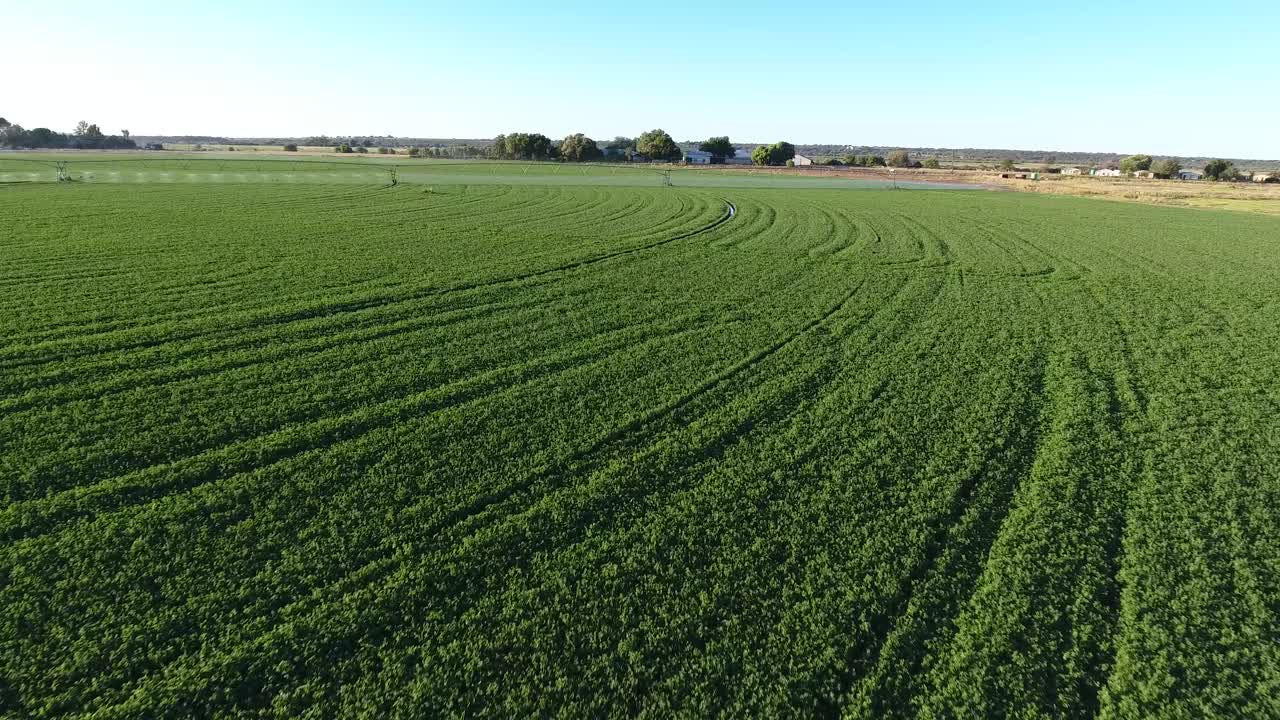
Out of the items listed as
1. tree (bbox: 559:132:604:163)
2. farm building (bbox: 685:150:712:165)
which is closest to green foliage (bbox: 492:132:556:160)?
tree (bbox: 559:132:604:163)

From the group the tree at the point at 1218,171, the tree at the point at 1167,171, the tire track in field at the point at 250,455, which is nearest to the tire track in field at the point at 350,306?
the tire track in field at the point at 250,455

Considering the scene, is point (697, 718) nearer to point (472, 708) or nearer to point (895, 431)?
point (472, 708)

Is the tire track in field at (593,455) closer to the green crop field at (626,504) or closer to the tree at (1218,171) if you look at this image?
the green crop field at (626,504)

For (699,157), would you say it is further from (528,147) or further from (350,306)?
(350,306)

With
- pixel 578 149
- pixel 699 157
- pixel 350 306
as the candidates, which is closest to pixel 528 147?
pixel 578 149

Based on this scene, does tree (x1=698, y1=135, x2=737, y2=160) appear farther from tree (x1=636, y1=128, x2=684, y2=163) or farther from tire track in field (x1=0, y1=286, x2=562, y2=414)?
tire track in field (x1=0, y1=286, x2=562, y2=414)

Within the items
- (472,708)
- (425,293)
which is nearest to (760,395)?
(472,708)
